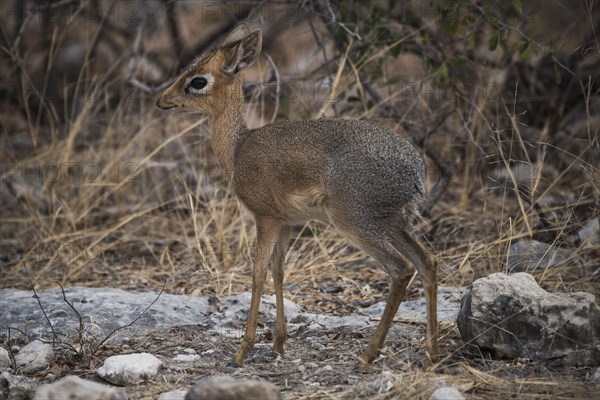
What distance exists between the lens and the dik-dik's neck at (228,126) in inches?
208

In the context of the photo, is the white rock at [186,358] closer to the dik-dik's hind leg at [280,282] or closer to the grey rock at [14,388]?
the dik-dik's hind leg at [280,282]

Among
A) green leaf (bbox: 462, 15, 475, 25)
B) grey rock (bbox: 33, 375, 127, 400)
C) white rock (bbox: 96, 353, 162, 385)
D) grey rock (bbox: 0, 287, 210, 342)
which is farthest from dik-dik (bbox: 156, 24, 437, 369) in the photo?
green leaf (bbox: 462, 15, 475, 25)

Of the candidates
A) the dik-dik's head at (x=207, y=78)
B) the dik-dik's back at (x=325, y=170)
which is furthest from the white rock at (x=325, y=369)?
the dik-dik's head at (x=207, y=78)

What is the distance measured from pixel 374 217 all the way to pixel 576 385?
125 cm

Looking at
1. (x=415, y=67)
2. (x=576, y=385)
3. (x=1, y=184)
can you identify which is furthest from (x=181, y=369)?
(x=415, y=67)

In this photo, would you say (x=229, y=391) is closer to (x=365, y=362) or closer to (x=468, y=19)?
(x=365, y=362)

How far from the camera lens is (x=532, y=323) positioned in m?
4.36

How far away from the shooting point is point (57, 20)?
31.6 ft

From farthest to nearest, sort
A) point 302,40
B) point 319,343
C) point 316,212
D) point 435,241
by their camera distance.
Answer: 1. point 302,40
2. point 435,241
3. point 319,343
4. point 316,212

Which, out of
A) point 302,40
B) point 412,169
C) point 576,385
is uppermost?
point 302,40

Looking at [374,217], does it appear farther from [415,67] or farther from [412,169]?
[415,67]

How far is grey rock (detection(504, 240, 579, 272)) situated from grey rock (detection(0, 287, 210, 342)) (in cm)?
213

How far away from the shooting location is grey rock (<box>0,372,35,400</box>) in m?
4.00

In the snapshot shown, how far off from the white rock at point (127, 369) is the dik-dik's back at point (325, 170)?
1.08 metres
